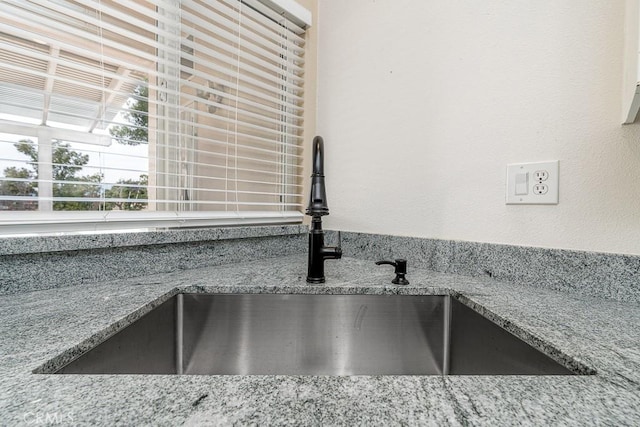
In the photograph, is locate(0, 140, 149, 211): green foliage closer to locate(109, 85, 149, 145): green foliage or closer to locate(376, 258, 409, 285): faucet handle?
locate(109, 85, 149, 145): green foliage

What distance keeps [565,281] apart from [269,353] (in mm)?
793

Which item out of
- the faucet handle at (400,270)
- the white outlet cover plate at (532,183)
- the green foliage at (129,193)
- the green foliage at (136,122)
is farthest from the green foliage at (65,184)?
the white outlet cover plate at (532,183)

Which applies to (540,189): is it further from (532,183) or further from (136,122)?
(136,122)

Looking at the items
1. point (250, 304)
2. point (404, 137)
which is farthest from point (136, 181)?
point (404, 137)

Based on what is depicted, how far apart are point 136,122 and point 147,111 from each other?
0.20 feet

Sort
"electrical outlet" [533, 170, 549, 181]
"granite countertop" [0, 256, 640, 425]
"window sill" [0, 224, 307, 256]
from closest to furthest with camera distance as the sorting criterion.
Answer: "granite countertop" [0, 256, 640, 425] < "window sill" [0, 224, 307, 256] < "electrical outlet" [533, 170, 549, 181]

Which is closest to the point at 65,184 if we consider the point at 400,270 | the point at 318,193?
the point at 318,193

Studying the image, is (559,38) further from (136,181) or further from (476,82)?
(136,181)

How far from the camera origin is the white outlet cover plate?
30.3 inches

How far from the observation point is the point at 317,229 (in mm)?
889

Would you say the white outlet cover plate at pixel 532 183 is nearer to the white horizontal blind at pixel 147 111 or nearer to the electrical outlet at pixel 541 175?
the electrical outlet at pixel 541 175

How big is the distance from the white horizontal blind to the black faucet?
0.35m

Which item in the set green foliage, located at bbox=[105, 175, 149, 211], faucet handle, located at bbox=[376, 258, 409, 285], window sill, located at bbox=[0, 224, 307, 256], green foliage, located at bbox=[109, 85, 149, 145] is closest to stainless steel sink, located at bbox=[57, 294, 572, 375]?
faucet handle, located at bbox=[376, 258, 409, 285]

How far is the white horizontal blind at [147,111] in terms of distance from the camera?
723mm
